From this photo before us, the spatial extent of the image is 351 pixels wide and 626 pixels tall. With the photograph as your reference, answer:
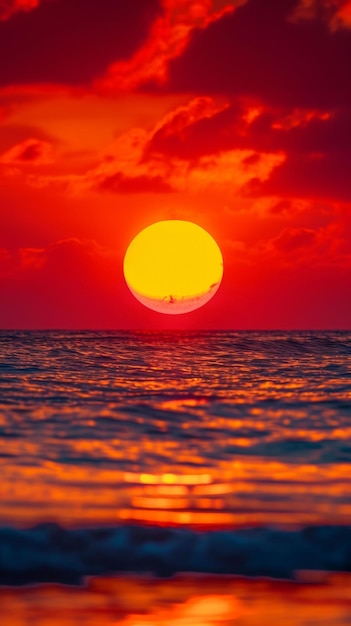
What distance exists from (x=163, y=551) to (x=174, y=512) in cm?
114

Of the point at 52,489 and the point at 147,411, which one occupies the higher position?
the point at 147,411

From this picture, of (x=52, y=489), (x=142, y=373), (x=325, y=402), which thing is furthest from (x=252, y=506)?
(x=142, y=373)

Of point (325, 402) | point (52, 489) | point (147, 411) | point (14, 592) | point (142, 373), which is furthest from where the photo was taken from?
point (142, 373)

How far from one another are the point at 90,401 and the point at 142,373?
7.95m

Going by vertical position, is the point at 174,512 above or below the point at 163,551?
above

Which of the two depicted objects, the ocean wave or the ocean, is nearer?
the ocean

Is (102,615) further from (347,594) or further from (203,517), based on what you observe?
(203,517)

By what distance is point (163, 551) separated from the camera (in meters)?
7.63

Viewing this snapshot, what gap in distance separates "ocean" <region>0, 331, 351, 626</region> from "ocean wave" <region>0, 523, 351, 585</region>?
0.02m

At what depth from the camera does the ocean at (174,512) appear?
6.38m

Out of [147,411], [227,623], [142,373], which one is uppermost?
[142,373]

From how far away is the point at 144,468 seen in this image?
10.8 m

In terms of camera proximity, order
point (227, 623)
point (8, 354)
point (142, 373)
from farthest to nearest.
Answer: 1. point (8, 354)
2. point (142, 373)
3. point (227, 623)

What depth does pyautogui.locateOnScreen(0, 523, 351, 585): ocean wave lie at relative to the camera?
23.6ft
